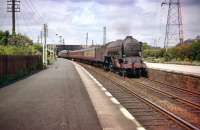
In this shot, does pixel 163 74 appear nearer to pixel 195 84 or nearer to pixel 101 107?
pixel 195 84

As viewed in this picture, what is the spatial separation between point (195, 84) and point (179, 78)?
2.86 meters

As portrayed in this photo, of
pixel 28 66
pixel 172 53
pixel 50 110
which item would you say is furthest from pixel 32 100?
pixel 172 53

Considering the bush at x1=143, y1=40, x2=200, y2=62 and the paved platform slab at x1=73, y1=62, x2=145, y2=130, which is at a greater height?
the bush at x1=143, y1=40, x2=200, y2=62

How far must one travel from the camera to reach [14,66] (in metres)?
28.6

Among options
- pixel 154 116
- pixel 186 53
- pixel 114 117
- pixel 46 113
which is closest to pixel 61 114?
pixel 46 113

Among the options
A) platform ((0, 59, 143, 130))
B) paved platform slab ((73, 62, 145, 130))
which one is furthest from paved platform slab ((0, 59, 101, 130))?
paved platform slab ((73, 62, 145, 130))

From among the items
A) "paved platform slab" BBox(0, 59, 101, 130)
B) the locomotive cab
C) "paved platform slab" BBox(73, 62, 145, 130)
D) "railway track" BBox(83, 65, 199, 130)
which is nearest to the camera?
"paved platform slab" BBox(0, 59, 101, 130)

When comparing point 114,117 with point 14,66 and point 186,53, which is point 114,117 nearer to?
point 14,66

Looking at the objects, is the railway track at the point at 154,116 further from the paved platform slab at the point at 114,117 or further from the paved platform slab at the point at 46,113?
the paved platform slab at the point at 46,113

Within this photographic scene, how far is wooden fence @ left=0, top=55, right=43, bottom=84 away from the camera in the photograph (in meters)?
24.3

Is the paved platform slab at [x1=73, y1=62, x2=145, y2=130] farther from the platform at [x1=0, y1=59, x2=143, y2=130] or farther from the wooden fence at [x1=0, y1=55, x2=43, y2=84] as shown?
the wooden fence at [x1=0, y1=55, x2=43, y2=84]

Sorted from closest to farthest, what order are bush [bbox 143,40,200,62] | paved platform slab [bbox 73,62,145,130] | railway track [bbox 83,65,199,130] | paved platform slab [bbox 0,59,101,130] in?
paved platform slab [bbox 0,59,101,130], paved platform slab [bbox 73,62,145,130], railway track [bbox 83,65,199,130], bush [bbox 143,40,200,62]

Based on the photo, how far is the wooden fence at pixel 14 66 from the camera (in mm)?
24259

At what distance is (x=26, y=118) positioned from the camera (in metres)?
9.88
